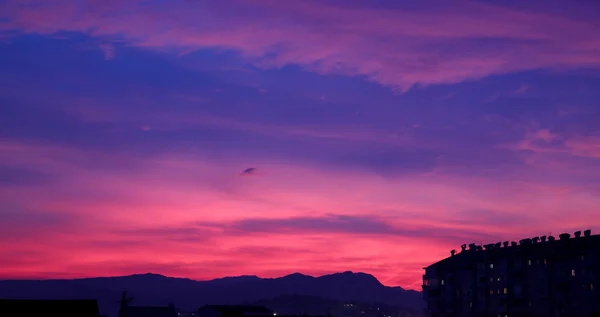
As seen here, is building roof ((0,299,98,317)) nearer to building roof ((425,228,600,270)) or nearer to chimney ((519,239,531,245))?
building roof ((425,228,600,270))

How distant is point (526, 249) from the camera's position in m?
164

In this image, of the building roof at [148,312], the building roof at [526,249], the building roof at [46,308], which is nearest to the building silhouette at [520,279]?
the building roof at [526,249]

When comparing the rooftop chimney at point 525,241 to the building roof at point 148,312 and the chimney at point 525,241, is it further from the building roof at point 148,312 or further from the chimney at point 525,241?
the building roof at point 148,312

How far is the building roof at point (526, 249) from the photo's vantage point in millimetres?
150000

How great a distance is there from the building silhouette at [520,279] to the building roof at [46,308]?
9360 centimetres

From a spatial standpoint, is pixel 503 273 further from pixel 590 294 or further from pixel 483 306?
pixel 590 294

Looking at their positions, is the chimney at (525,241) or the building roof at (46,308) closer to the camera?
the building roof at (46,308)

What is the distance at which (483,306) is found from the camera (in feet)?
561

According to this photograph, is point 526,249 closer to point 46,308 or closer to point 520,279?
point 520,279

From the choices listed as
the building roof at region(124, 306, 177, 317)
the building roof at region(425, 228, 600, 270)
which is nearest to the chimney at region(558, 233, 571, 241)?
the building roof at region(425, 228, 600, 270)

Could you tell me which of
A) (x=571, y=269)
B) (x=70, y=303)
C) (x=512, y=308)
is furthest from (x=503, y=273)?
(x=70, y=303)

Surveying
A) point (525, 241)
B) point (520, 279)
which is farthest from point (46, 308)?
point (525, 241)

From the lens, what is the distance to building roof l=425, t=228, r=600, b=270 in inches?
5906

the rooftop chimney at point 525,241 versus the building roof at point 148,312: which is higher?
the rooftop chimney at point 525,241
